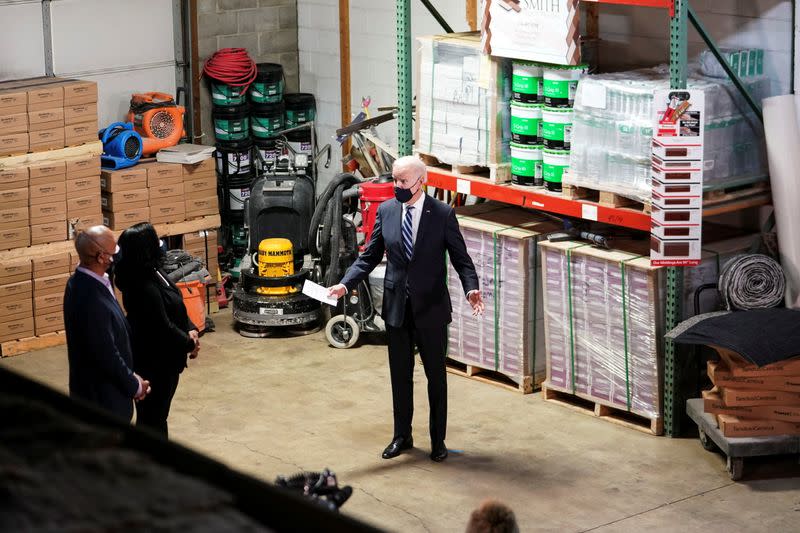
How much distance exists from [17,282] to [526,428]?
4.53 m

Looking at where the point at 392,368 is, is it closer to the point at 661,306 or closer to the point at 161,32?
the point at 661,306

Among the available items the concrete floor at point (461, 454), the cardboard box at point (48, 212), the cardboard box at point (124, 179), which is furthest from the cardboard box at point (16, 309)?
the cardboard box at point (124, 179)

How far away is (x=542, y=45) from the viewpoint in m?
8.27

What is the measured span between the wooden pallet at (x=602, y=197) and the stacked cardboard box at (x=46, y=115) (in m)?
4.36

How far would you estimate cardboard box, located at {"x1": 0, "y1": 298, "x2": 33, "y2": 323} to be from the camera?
10227mm

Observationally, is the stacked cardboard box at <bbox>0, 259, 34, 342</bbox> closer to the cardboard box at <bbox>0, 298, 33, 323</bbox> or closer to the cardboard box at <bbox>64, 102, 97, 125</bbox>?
the cardboard box at <bbox>0, 298, 33, 323</bbox>

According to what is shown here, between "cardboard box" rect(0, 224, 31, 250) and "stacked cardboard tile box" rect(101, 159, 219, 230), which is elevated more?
"stacked cardboard tile box" rect(101, 159, 219, 230)

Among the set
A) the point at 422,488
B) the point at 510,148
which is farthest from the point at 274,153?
the point at 422,488

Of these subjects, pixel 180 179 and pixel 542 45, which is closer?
pixel 542 45

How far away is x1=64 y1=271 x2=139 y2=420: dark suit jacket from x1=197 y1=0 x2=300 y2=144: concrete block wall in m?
6.60

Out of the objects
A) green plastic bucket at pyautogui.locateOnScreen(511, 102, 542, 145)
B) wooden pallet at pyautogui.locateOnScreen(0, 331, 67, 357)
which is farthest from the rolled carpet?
wooden pallet at pyautogui.locateOnScreen(0, 331, 67, 357)

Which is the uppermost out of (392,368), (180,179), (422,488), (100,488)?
(100,488)

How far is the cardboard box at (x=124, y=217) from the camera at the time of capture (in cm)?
1086

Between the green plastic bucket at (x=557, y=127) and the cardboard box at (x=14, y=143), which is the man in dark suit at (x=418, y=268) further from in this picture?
the cardboard box at (x=14, y=143)
